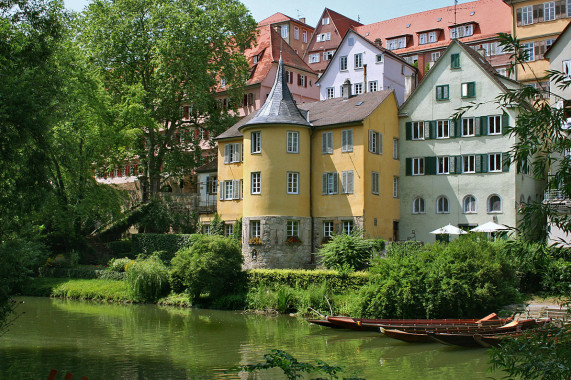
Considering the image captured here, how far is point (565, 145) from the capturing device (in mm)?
9125

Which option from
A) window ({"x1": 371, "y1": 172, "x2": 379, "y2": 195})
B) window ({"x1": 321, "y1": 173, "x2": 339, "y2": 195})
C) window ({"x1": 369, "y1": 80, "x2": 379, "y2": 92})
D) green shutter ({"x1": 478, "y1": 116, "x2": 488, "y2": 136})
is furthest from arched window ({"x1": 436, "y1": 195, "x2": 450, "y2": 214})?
window ({"x1": 369, "y1": 80, "x2": 379, "y2": 92})

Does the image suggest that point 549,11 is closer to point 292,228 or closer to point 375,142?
point 375,142

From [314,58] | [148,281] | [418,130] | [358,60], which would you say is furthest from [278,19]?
[148,281]

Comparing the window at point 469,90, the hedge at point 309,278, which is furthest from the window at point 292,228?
the window at point 469,90

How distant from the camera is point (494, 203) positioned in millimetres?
40312

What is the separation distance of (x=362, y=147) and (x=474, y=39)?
32427 mm

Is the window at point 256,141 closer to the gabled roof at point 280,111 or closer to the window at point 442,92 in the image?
the gabled roof at point 280,111

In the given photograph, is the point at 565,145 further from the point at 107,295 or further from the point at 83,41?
the point at 83,41

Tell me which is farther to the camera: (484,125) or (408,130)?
(408,130)

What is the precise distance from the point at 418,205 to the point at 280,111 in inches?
426

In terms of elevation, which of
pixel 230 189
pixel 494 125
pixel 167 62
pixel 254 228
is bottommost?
pixel 254 228

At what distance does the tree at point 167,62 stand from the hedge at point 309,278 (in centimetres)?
2022

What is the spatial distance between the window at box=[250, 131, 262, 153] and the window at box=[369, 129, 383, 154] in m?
6.80

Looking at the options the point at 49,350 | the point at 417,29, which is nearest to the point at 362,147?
the point at 49,350
